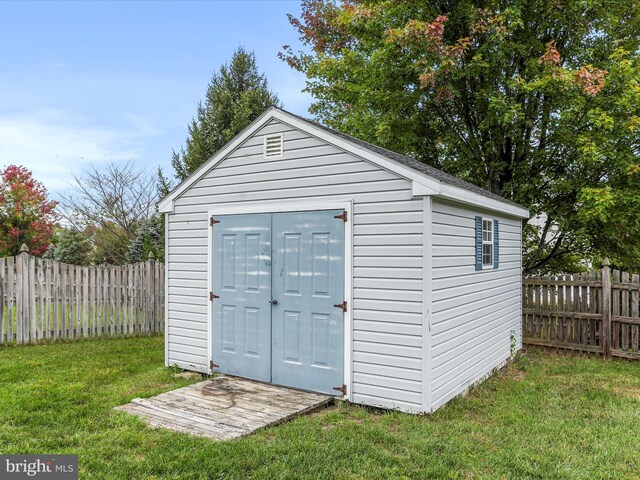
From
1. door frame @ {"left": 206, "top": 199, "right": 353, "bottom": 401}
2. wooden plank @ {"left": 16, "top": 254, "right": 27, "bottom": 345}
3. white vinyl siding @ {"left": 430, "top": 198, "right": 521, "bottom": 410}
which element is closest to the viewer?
white vinyl siding @ {"left": 430, "top": 198, "right": 521, "bottom": 410}

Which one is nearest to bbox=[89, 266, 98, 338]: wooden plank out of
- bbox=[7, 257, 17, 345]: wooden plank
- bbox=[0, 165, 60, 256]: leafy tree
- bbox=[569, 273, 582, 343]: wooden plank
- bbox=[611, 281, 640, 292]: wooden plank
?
bbox=[7, 257, 17, 345]: wooden plank

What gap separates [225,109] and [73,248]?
8207 millimetres

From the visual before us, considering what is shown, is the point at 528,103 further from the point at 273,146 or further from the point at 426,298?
the point at 426,298

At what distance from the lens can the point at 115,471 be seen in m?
3.23

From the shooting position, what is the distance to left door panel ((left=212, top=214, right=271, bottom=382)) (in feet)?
18.3

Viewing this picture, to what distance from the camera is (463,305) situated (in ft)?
17.8

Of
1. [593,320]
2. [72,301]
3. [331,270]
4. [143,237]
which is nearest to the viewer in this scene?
[331,270]

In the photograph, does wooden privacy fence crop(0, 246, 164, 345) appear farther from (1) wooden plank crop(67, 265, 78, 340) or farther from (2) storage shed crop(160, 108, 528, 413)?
(2) storage shed crop(160, 108, 528, 413)

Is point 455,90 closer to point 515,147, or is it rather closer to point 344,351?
point 515,147

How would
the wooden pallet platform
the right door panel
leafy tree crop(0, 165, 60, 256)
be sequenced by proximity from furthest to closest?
1. leafy tree crop(0, 165, 60, 256)
2. the right door panel
3. the wooden pallet platform

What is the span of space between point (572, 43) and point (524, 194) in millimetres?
3572

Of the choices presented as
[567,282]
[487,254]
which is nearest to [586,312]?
[567,282]

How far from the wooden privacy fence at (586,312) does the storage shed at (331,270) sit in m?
1.98

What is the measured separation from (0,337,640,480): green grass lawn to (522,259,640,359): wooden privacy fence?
5.11 ft
